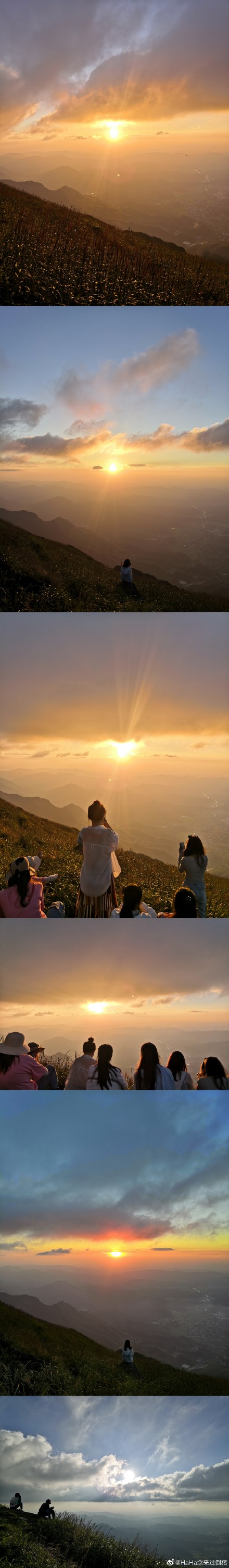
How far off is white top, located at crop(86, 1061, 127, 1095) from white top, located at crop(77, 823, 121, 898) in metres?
0.96

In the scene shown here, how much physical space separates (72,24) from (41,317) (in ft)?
5.65

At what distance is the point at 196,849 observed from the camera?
797 centimetres

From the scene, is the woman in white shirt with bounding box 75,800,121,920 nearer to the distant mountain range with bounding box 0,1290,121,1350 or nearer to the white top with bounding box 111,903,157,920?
the white top with bounding box 111,903,157,920

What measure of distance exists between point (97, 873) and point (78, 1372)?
8.57 feet

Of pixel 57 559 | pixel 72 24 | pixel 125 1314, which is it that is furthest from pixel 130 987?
pixel 72 24

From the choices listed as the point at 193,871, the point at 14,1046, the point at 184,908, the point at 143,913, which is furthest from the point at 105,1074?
the point at 193,871

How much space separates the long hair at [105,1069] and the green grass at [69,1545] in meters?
2.17

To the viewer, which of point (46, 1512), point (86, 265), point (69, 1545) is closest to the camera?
point (69, 1545)

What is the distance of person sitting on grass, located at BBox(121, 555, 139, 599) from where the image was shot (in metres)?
8.11

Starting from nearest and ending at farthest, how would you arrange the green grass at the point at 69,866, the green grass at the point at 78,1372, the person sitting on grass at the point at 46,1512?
1. the person sitting on grass at the point at 46,1512
2. the green grass at the point at 78,1372
3. the green grass at the point at 69,866

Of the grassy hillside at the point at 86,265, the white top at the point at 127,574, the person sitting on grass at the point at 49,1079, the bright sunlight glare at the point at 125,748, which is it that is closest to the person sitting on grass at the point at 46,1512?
the person sitting on grass at the point at 49,1079

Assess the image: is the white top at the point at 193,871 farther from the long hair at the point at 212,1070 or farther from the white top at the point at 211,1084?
the white top at the point at 211,1084

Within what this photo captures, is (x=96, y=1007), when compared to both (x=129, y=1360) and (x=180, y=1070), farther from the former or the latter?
(x=129, y=1360)

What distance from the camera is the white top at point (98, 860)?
7727 mm
